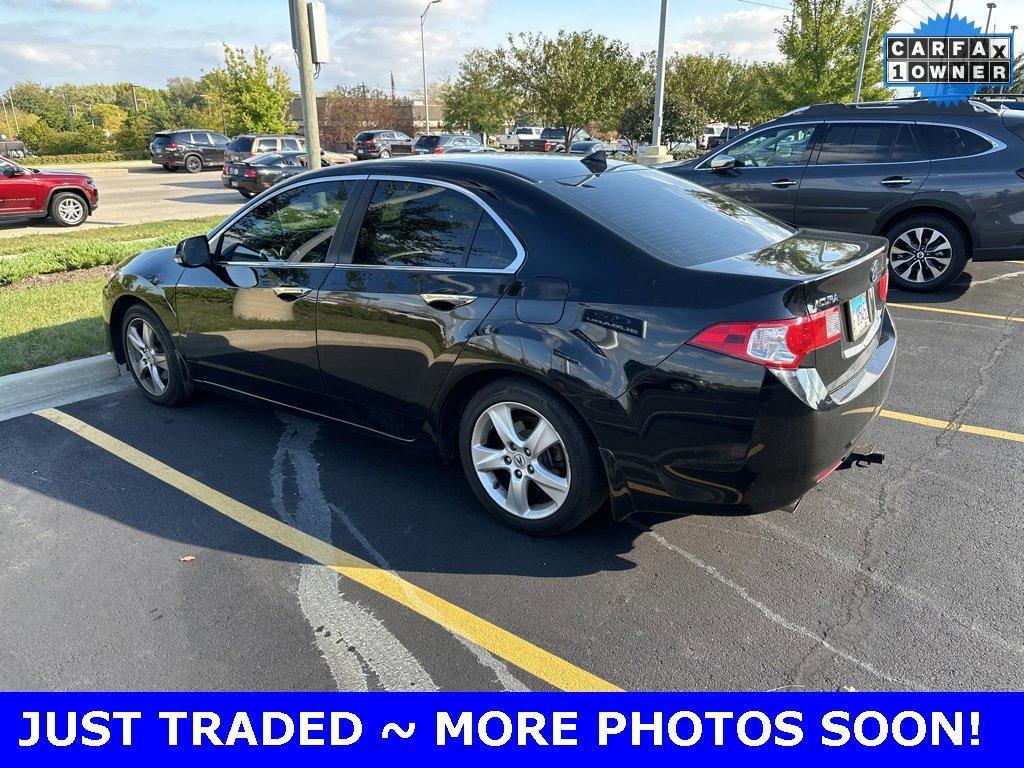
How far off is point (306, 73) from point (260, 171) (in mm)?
Answer: 13092

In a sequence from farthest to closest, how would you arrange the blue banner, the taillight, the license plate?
the license plate < the taillight < the blue banner

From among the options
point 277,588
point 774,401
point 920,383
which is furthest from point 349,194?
point 920,383

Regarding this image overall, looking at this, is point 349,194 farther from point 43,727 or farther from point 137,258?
point 43,727

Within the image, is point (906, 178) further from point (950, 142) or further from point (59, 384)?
point (59, 384)

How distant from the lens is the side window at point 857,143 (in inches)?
322

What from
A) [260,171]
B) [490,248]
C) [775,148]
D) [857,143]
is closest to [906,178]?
[857,143]

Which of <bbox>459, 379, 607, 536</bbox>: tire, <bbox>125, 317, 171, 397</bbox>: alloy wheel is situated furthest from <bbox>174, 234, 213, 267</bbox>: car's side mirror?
<bbox>459, 379, 607, 536</bbox>: tire

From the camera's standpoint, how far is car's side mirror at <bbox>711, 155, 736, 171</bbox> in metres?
9.08

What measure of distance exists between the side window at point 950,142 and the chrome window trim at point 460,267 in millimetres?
6332

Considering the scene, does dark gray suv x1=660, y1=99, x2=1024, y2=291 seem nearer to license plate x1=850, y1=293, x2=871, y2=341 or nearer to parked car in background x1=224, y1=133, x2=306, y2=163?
license plate x1=850, y1=293, x2=871, y2=341

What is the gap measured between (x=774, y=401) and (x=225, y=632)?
2.24m

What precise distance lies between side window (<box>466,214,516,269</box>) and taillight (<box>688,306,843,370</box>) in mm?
976

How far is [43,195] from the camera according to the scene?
50.9 ft

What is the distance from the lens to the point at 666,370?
298cm
